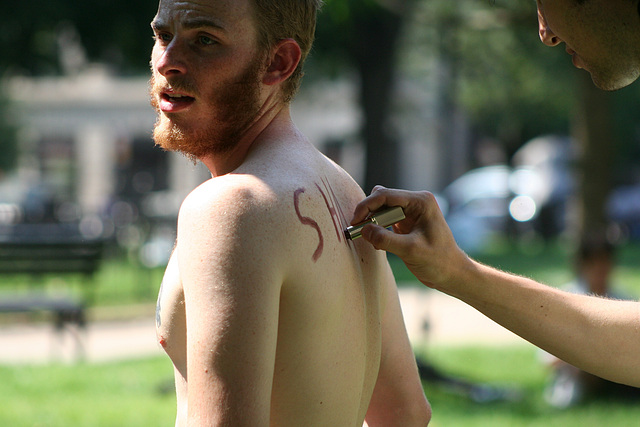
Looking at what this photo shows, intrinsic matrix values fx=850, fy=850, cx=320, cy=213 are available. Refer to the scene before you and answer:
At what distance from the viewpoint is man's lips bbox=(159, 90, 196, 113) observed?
6.32 ft

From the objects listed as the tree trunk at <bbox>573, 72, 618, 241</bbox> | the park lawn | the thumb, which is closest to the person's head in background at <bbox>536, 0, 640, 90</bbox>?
the thumb

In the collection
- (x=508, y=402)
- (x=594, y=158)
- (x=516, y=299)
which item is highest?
(x=516, y=299)

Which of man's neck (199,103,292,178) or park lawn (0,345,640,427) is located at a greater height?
man's neck (199,103,292,178)

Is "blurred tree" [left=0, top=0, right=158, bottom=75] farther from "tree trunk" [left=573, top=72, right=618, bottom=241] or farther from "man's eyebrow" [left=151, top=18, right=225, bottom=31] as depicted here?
"man's eyebrow" [left=151, top=18, right=225, bottom=31]

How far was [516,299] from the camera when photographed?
85.7 inches

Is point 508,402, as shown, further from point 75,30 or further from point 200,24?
Answer: point 75,30

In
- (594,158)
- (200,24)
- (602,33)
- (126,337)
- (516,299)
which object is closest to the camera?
(602,33)

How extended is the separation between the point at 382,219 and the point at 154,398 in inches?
219

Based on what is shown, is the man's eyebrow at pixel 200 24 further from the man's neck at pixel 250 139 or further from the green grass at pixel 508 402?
the green grass at pixel 508 402

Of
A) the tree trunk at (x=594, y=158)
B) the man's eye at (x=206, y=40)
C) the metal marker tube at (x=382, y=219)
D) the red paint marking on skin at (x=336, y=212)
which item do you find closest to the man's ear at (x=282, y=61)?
the man's eye at (x=206, y=40)

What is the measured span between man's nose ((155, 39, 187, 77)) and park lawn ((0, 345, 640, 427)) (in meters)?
4.61

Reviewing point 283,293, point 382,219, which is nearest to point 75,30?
point 382,219

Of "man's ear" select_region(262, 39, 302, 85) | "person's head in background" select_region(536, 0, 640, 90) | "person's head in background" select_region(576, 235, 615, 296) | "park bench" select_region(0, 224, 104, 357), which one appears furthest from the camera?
"park bench" select_region(0, 224, 104, 357)

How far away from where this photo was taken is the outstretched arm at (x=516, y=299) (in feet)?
6.36
